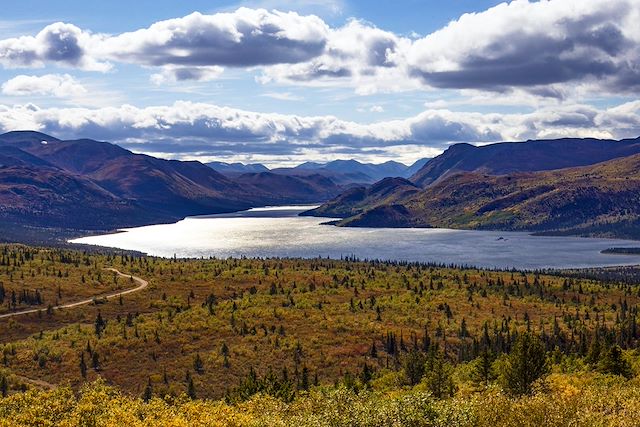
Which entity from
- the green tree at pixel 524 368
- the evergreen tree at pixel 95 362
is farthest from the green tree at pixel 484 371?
the evergreen tree at pixel 95 362

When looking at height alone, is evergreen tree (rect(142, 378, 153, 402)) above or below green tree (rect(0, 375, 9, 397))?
below

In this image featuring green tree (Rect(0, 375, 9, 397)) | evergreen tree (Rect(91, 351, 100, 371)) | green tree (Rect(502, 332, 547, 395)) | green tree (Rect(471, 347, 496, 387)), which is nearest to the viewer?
green tree (Rect(502, 332, 547, 395))

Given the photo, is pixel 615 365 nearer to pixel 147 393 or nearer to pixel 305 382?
pixel 305 382

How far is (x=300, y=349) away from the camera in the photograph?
193375mm

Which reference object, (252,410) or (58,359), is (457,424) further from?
(58,359)

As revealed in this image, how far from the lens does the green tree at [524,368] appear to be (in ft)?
388

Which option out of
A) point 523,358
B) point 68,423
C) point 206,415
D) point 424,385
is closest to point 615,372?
point 523,358

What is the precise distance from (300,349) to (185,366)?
124 feet

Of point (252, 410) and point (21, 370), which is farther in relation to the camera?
point (21, 370)

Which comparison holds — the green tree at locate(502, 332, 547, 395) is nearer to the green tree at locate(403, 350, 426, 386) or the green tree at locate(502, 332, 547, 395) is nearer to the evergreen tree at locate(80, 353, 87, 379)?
the green tree at locate(403, 350, 426, 386)

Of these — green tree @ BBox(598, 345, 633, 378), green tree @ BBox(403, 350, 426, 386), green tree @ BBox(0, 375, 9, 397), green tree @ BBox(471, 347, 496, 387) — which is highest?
green tree @ BBox(598, 345, 633, 378)

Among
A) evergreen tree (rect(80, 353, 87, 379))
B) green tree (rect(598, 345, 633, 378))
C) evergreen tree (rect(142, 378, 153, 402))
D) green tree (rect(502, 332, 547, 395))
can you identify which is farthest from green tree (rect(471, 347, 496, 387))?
evergreen tree (rect(80, 353, 87, 379))

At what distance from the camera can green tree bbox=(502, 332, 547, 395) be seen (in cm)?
11812

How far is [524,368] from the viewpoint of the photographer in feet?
390
